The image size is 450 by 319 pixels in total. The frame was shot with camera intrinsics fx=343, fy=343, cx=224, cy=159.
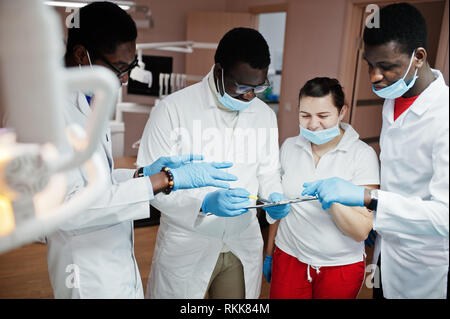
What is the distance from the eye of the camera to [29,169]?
0.35 m

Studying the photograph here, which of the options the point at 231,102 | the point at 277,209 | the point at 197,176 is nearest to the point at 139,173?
the point at 197,176

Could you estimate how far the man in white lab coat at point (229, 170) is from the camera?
1.05m

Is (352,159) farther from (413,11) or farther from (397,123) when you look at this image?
(413,11)

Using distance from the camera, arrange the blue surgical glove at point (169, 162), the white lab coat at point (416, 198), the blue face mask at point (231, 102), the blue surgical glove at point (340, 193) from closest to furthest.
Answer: the white lab coat at point (416, 198) → the blue surgical glove at point (340, 193) → the blue surgical glove at point (169, 162) → the blue face mask at point (231, 102)

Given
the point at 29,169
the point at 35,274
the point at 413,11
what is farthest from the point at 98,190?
the point at 35,274

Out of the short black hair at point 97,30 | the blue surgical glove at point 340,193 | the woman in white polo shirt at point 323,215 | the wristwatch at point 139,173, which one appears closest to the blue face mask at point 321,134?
the woman in white polo shirt at point 323,215

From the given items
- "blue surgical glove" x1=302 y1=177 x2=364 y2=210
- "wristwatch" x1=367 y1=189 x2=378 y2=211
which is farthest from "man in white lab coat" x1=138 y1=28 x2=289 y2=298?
"wristwatch" x1=367 y1=189 x2=378 y2=211

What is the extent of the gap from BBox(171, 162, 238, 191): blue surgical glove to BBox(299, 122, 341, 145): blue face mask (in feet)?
1.10

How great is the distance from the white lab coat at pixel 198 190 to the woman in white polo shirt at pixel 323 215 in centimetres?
11

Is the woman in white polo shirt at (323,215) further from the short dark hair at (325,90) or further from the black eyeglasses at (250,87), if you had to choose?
the black eyeglasses at (250,87)

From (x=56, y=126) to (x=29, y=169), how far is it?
6 centimetres

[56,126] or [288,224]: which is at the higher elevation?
[56,126]

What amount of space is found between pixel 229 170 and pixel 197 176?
A: 10.5 inches

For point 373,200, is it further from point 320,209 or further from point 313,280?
point 313,280
